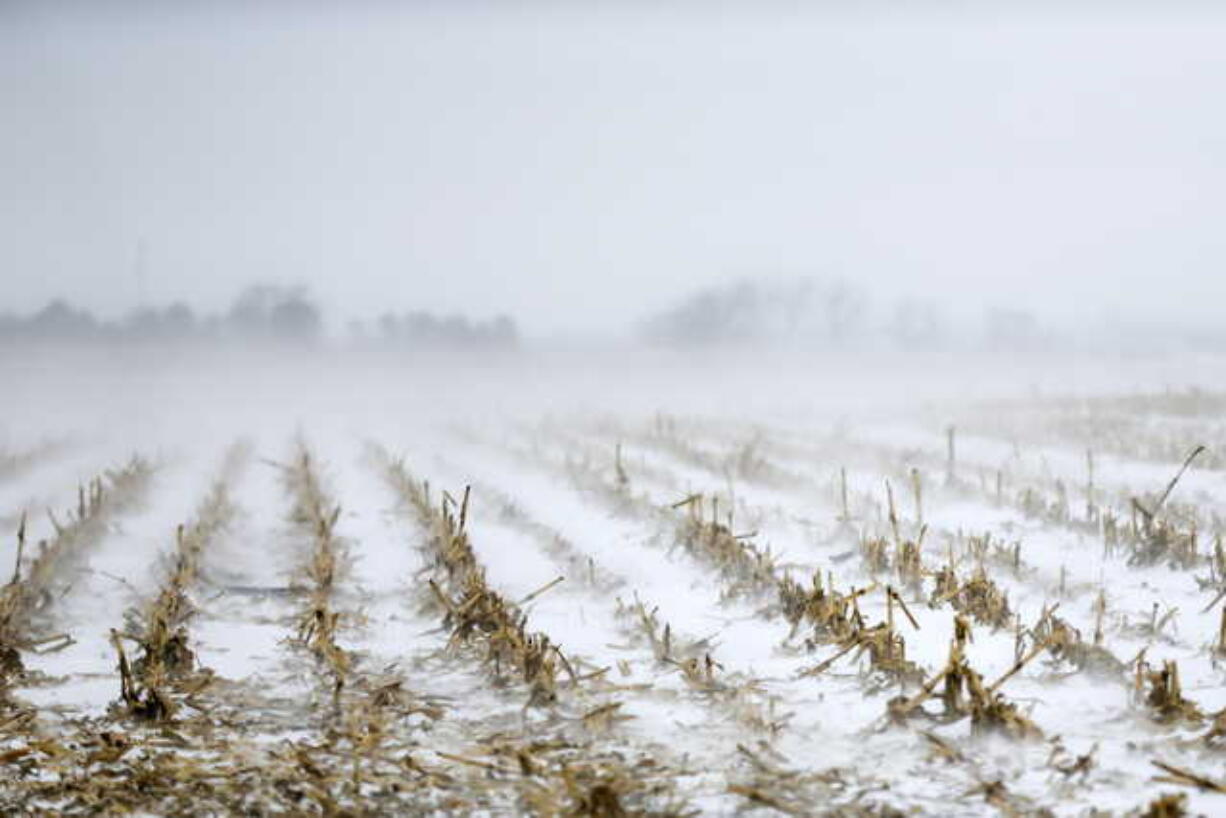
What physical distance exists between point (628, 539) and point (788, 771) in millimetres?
4900

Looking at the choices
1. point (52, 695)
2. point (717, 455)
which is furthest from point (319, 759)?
point (717, 455)

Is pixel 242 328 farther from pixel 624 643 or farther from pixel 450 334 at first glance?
pixel 624 643

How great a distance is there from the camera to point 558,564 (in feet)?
24.6

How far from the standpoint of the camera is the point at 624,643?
5.35 m

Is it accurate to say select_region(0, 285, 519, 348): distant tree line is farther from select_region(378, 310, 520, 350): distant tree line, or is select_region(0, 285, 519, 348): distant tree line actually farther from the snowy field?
the snowy field

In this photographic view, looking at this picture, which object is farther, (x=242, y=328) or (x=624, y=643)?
(x=242, y=328)

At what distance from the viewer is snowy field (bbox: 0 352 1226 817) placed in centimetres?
340

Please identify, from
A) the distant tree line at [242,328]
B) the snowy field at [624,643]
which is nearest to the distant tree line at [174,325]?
the distant tree line at [242,328]

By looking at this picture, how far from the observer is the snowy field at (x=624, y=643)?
134 inches

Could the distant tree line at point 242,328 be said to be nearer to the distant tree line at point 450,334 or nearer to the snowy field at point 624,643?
the distant tree line at point 450,334

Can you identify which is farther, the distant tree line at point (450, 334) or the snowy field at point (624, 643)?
the distant tree line at point (450, 334)

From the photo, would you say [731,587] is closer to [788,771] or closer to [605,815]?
[788,771]

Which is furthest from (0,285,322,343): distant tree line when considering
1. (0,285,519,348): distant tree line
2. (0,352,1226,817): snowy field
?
(0,352,1226,817): snowy field

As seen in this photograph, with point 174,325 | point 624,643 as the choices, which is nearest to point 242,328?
point 174,325
